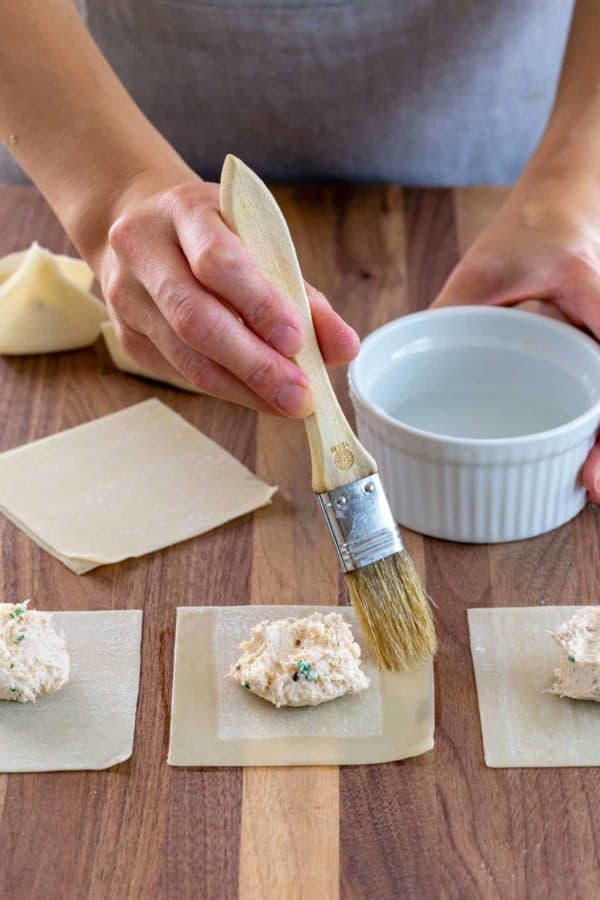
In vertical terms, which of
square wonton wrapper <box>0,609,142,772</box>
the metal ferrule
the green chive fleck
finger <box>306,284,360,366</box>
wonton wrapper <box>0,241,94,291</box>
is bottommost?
square wonton wrapper <box>0,609,142,772</box>

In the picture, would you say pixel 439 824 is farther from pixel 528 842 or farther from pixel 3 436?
pixel 3 436

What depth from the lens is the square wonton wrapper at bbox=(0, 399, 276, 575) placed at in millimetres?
1198

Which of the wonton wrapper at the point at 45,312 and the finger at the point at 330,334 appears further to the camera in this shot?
the wonton wrapper at the point at 45,312

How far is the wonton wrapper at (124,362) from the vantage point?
139 cm

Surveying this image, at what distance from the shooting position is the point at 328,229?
5.41 ft

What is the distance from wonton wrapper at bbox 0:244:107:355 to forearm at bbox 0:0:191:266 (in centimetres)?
19

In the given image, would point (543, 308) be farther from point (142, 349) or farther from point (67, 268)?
point (67, 268)

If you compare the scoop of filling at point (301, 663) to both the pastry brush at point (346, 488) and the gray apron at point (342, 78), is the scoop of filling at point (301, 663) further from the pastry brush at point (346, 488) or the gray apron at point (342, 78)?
A: the gray apron at point (342, 78)

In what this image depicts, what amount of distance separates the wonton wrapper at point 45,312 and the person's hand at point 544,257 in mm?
439

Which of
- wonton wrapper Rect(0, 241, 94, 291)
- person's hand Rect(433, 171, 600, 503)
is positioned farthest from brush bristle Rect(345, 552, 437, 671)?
wonton wrapper Rect(0, 241, 94, 291)

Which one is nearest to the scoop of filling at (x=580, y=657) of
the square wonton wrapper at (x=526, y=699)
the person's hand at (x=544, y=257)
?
the square wonton wrapper at (x=526, y=699)

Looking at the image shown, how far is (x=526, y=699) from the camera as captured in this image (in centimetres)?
102

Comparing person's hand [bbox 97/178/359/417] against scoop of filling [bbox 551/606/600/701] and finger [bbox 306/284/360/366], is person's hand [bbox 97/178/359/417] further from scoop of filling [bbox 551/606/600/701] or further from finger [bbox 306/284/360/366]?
scoop of filling [bbox 551/606/600/701]

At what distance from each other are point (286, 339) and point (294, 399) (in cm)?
5
